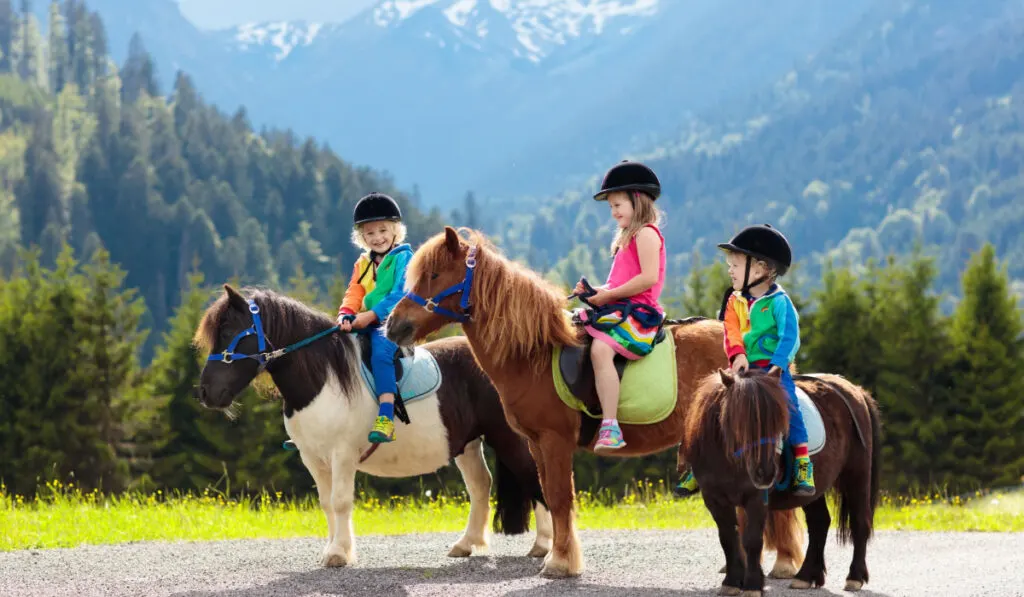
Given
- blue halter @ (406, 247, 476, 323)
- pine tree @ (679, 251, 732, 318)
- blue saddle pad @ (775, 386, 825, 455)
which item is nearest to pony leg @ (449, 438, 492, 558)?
blue halter @ (406, 247, 476, 323)

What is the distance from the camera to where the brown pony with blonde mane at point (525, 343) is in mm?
7918

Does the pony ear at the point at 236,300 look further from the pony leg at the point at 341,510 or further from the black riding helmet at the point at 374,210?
the pony leg at the point at 341,510

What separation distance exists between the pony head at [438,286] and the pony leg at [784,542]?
260cm

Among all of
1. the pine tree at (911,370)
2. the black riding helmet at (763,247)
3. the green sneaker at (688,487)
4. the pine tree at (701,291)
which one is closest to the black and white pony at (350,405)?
the green sneaker at (688,487)

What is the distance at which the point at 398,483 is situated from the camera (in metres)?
30.8

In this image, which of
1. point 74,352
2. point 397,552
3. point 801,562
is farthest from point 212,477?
point 801,562

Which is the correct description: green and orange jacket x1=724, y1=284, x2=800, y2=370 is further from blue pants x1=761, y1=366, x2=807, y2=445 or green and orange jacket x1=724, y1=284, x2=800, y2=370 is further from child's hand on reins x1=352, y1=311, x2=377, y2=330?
child's hand on reins x1=352, y1=311, x2=377, y2=330

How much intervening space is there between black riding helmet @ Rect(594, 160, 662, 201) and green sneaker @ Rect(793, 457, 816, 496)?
7.21 feet

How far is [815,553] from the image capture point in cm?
774

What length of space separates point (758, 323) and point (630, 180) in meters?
1.45

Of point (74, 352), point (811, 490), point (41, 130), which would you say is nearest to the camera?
point (811, 490)

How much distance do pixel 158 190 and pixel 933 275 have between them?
161033 millimetres

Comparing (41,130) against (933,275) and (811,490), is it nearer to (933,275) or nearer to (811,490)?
(933,275)

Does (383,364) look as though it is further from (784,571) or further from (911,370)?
(911,370)
